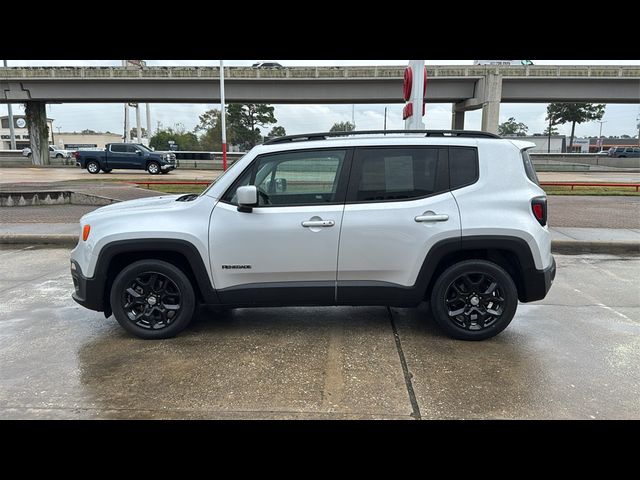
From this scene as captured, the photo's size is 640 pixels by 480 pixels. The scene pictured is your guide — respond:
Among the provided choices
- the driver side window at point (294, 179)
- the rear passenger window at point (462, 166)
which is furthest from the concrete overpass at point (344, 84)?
the driver side window at point (294, 179)

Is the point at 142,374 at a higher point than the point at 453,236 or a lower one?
lower

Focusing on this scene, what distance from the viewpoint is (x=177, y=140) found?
9131 cm

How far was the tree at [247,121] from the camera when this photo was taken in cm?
6412

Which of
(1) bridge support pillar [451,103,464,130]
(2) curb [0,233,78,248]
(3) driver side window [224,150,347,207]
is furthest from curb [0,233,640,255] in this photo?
(1) bridge support pillar [451,103,464,130]

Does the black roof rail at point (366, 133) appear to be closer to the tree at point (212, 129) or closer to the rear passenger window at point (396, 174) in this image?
the rear passenger window at point (396, 174)

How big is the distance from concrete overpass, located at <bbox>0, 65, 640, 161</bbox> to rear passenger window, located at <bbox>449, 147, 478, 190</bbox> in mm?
31968

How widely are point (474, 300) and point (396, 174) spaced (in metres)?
1.41

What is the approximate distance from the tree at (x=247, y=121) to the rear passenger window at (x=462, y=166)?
61.3 meters

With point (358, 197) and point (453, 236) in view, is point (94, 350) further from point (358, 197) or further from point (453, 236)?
point (453, 236)

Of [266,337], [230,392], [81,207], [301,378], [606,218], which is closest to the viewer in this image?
[230,392]

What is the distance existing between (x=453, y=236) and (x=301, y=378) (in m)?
1.85

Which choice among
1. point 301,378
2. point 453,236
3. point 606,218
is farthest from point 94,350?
point 606,218

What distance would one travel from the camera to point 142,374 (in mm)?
3625

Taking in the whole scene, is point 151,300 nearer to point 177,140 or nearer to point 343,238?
point 343,238
